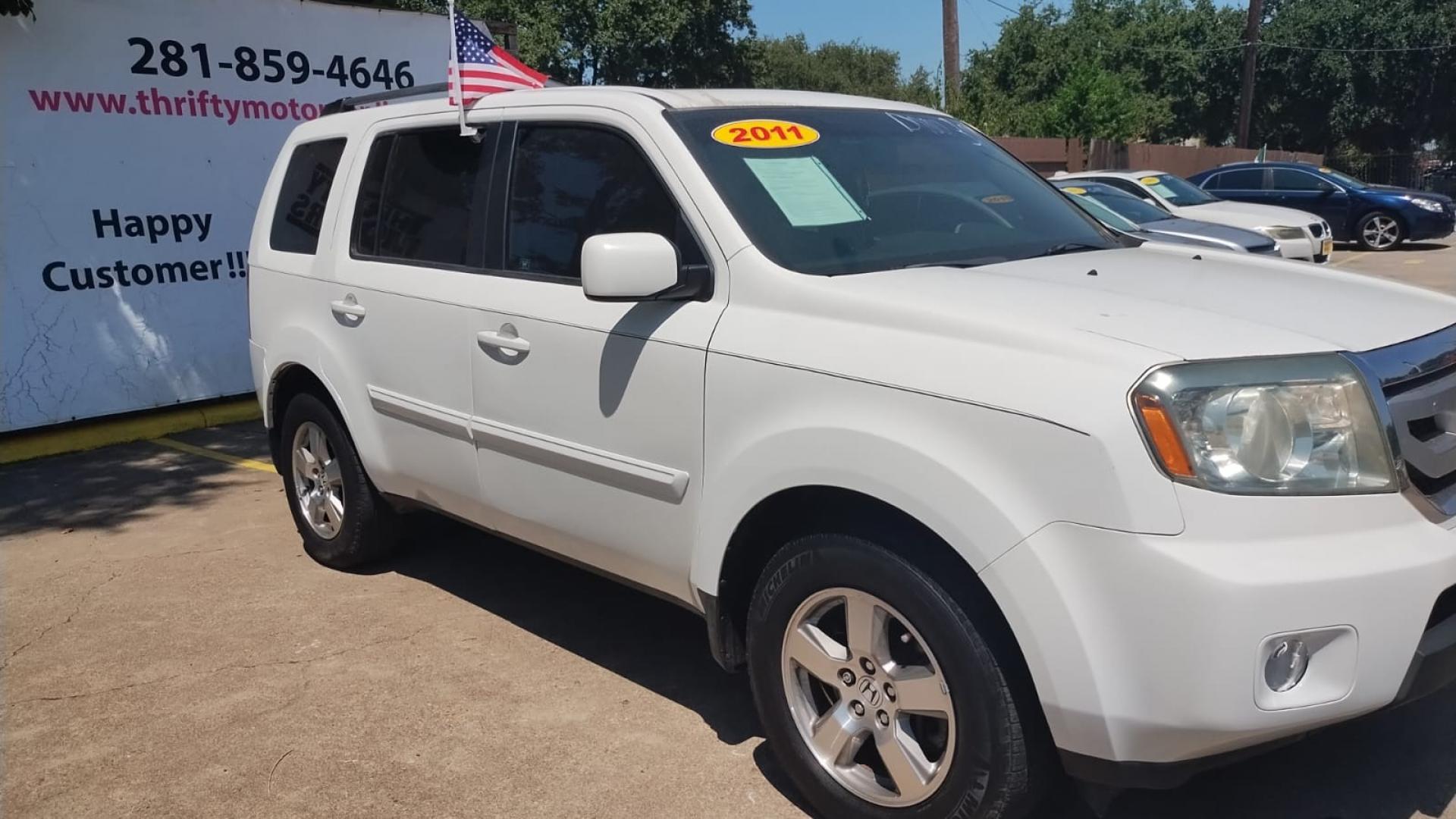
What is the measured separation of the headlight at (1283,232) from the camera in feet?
41.8

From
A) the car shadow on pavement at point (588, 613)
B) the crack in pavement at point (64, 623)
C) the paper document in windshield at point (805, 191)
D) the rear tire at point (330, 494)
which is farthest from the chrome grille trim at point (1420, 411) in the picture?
the crack in pavement at point (64, 623)

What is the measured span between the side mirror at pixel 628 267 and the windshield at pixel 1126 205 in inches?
352

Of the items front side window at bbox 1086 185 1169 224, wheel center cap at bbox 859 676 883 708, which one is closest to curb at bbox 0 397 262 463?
wheel center cap at bbox 859 676 883 708

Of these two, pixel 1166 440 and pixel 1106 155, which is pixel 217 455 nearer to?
pixel 1166 440

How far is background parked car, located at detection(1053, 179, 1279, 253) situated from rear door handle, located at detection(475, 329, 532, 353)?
6143 mm

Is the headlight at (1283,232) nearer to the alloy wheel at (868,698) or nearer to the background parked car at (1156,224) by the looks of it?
the background parked car at (1156,224)

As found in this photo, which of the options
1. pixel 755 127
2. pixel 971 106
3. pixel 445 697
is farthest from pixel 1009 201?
pixel 971 106

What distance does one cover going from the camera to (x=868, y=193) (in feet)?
11.8

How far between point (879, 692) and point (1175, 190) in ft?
42.0

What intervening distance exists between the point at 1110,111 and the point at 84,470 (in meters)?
23.3

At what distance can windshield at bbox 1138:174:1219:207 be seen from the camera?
14.0 meters

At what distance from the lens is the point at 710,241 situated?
3.29 meters

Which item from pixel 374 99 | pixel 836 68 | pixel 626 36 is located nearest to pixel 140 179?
pixel 374 99

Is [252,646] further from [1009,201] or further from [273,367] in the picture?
[1009,201]
